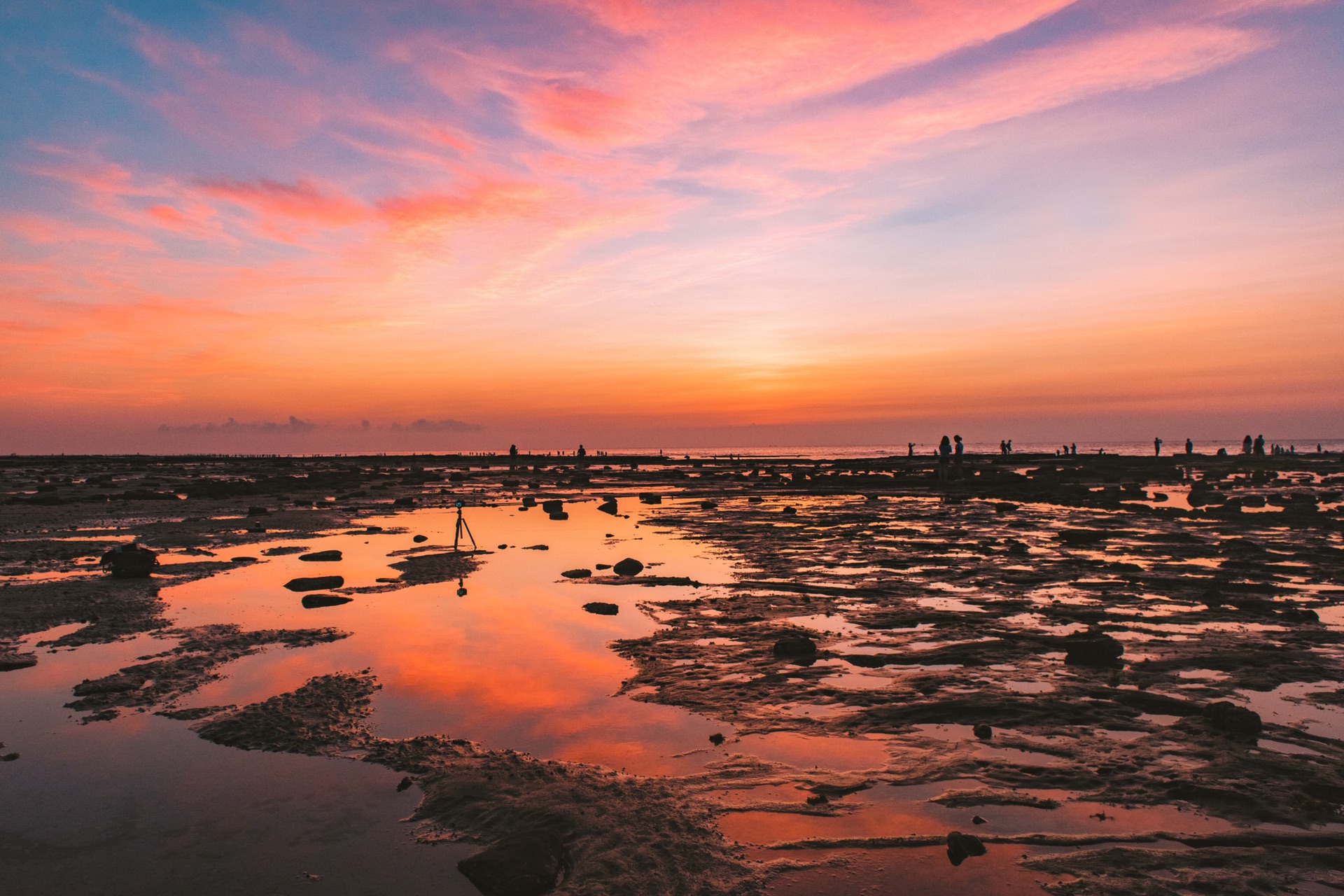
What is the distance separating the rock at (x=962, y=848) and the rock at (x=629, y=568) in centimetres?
1351

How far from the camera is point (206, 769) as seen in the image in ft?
25.4

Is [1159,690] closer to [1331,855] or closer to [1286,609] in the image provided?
[1331,855]

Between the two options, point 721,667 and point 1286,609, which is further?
point 1286,609

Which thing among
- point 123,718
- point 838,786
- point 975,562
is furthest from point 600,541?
point 838,786

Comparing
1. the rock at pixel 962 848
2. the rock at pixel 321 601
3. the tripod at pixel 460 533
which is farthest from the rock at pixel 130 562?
the rock at pixel 962 848

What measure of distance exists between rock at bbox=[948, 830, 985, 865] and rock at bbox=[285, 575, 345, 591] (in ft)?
50.3

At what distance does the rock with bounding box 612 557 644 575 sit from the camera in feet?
63.1

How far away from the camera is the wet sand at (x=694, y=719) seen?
6.04 meters

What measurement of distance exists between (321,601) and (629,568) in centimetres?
730

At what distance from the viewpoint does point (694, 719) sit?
9.14 metres

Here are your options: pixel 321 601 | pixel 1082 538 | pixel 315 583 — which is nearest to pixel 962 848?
pixel 321 601

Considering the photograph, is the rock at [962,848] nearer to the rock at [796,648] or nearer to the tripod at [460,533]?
the rock at [796,648]

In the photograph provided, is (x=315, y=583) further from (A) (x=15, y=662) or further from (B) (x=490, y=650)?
(B) (x=490, y=650)

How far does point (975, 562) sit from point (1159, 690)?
10.6 meters
